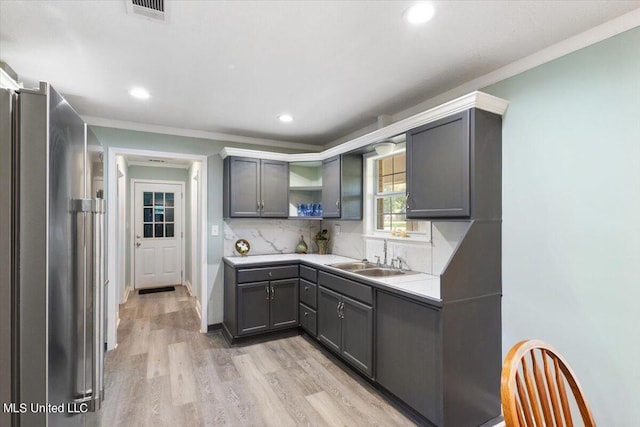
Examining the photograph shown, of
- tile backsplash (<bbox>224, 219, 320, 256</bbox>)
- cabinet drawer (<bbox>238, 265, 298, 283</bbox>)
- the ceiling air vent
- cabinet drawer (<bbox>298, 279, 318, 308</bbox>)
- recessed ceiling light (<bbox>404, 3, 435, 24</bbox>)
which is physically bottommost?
cabinet drawer (<bbox>298, 279, 318, 308</bbox>)

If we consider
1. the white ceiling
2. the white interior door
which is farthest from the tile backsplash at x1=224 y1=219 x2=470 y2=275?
the white interior door

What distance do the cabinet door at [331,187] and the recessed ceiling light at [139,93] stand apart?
6.36 feet

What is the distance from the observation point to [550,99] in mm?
1896

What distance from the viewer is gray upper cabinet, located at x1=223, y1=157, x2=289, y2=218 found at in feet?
12.0

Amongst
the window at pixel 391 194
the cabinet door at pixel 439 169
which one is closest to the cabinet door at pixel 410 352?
A: the cabinet door at pixel 439 169

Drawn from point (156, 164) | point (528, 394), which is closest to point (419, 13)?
point (528, 394)

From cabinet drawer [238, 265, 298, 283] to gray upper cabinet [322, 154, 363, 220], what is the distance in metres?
0.79

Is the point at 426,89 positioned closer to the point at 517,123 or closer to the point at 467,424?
the point at 517,123

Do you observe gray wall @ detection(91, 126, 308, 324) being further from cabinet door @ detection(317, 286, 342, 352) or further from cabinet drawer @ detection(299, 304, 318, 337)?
cabinet door @ detection(317, 286, 342, 352)

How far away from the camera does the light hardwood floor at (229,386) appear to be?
7.06 feet

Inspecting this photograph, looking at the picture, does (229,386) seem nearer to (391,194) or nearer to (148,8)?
(391,194)

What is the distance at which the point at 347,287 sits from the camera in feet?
8.93

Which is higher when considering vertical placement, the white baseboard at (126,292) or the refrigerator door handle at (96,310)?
the refrigerator door handle at (96,310)

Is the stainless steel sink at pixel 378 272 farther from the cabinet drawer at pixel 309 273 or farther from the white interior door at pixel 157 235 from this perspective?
the white interior door at pixel 157 235
